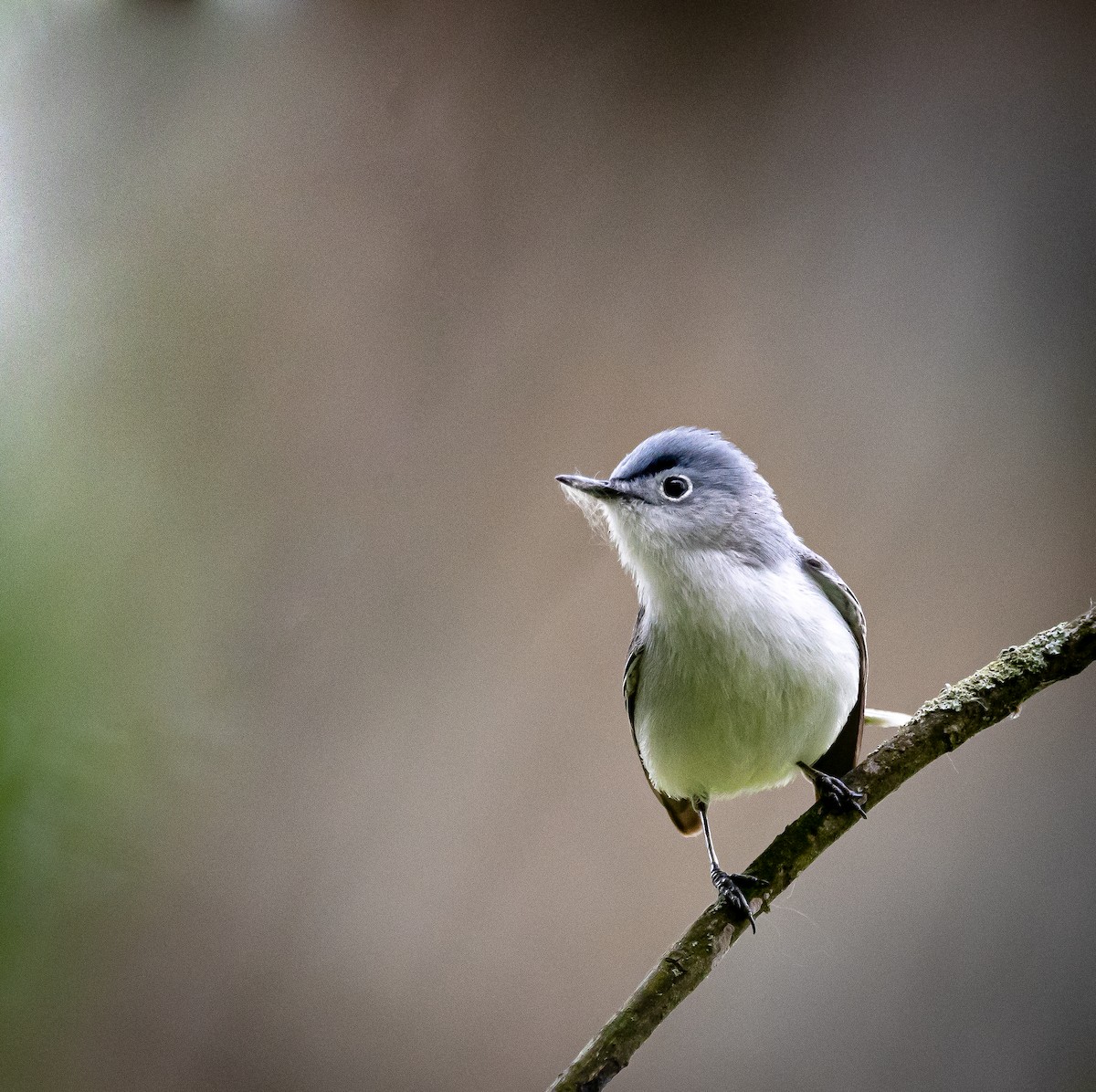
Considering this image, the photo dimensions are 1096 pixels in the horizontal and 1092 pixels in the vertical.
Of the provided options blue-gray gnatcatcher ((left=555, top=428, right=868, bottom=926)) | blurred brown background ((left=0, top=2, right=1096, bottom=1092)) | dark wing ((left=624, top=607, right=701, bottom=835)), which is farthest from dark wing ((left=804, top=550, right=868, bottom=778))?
blurred brown background ((left=0, top=2, right=1096, bottom=1092))

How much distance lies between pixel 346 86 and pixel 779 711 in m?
1.58

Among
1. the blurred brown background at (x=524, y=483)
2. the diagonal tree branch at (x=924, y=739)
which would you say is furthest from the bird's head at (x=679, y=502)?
the blurred brown background at (x=524, y=483)

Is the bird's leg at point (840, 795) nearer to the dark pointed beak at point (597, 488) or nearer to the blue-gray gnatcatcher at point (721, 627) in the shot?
the blue-gray gnatcatcher at point (721, 627)

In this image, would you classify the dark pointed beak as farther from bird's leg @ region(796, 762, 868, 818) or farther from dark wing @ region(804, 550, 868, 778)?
bird's leg @ region(796, 762, 868, 818)

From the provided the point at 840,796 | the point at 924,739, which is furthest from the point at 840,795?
the point at 924,739

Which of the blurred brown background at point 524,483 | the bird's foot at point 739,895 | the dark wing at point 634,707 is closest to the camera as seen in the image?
the bird's foot at point 739,895

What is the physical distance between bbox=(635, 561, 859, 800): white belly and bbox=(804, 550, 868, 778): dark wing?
0.10 ft

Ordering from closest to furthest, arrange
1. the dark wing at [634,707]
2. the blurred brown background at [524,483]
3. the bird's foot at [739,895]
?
the bird's foot at [739,895] → the dark wing at [634,707] → the blurred brown background at [524,483]

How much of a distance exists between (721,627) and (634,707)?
20 cm

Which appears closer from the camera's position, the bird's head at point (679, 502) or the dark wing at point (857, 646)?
the bird's head at point (679, 502)

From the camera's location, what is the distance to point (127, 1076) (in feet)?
5.19

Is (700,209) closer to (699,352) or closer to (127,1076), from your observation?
(699,352)

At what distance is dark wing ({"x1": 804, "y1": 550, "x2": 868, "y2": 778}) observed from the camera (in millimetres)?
1094

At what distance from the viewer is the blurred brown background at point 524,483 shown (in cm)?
170
